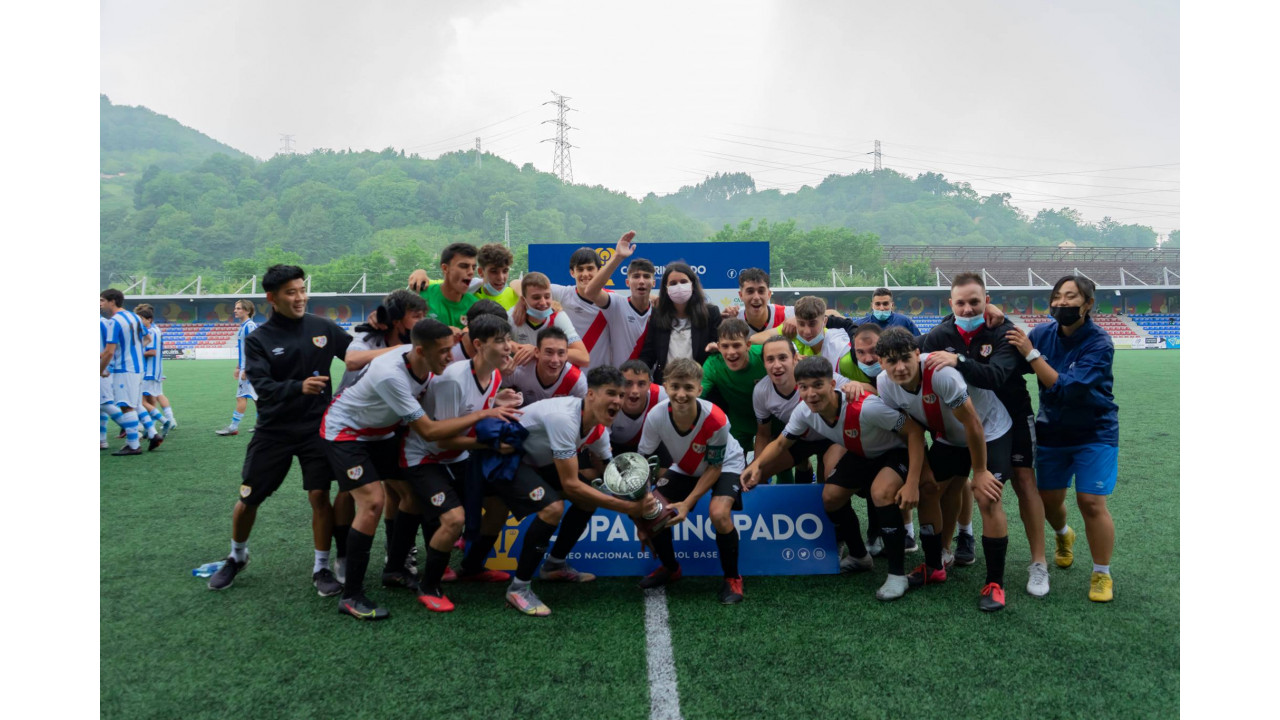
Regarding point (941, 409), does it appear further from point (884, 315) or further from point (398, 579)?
point (398, 579)

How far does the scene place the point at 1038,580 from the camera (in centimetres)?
464

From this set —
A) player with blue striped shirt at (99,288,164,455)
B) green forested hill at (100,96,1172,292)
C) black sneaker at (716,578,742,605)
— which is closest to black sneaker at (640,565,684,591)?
black sneaker at (716,578,742,605)

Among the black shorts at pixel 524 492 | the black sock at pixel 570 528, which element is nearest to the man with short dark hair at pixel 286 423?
the black shorts at pixel 524 492

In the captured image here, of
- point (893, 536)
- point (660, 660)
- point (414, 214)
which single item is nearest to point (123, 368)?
point (660, 660)

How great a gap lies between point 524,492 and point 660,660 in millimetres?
1345

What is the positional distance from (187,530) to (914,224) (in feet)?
454

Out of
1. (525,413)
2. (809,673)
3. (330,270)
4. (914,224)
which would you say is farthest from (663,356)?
(914,224)

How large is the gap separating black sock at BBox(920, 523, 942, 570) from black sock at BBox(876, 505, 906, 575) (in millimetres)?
262

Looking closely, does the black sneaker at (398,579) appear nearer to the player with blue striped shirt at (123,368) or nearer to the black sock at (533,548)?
the black sock at (533,548)

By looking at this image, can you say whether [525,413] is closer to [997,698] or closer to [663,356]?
[663,356]

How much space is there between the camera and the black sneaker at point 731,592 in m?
4.53

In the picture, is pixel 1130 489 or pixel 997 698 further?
pixel 1130 489

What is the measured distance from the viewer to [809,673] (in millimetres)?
3568

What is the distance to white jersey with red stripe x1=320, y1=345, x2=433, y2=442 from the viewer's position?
4305 millimetres
